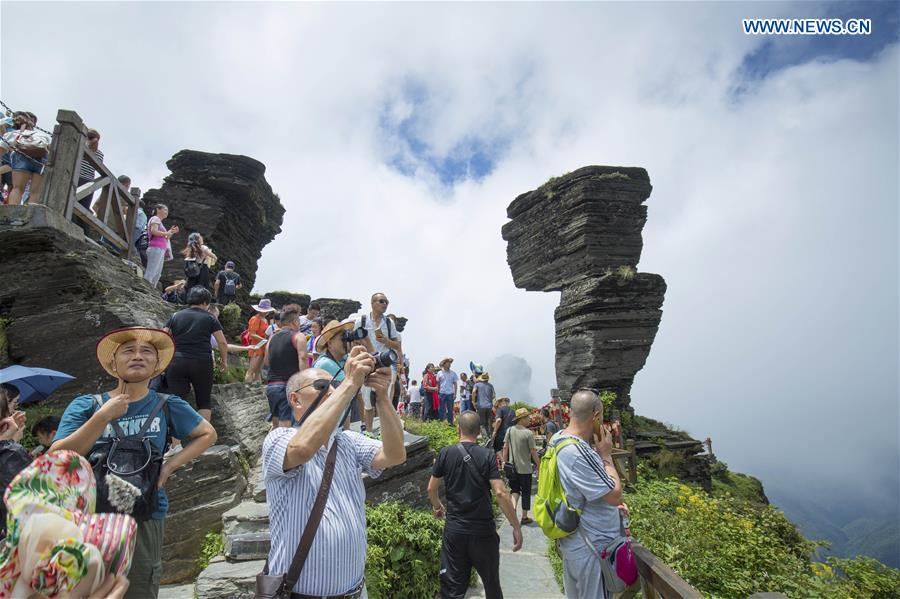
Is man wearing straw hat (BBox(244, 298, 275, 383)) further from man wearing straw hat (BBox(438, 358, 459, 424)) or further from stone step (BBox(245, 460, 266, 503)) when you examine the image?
man wearing straw hat (BBox(438, 358, 459, 424))

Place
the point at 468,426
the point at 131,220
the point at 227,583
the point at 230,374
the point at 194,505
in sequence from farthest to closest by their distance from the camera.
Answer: the point at 131,220 → the point at 230,374 → the point at 194,505 → the point at 468,426 → the point at 227,583

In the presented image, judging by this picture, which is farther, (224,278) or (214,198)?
(214,198)

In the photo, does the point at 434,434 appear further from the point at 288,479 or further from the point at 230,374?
the point at 288,479

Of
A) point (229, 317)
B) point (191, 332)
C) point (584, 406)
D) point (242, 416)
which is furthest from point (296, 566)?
point (229, 317)

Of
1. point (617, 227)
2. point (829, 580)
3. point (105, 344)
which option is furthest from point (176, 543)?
point (617, 227)

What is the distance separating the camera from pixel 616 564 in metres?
3.59

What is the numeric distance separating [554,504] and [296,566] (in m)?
2.24

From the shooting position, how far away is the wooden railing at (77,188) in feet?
24.4

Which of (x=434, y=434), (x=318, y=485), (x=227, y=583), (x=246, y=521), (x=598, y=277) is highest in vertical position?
(x=598, y=277)

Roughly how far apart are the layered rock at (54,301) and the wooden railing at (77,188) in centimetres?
42

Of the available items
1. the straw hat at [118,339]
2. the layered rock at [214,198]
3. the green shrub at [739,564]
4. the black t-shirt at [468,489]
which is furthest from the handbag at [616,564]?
the layered rock at [214,198]

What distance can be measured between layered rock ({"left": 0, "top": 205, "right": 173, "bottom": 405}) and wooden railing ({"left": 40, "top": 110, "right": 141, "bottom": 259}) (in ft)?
1.37

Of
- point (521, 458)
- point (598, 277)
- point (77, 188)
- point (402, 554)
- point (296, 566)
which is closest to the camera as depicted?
point (296, 566)

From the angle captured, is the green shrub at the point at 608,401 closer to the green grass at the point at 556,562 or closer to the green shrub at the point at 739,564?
the green grass at the point at 556,562
